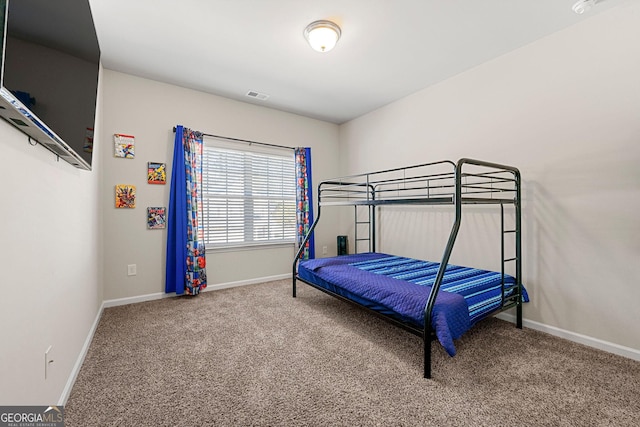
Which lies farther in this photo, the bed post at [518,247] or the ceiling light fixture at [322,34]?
the bed post at [518,247]

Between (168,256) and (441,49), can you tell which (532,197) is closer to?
(441,49)

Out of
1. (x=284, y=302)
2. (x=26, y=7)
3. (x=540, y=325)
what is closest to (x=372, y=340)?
(x=284, y=302)

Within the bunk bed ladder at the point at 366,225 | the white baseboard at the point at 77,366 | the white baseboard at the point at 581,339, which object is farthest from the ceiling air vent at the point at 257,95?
the white baseboard at the point at 581,339

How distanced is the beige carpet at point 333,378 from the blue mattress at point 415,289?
0.27 m

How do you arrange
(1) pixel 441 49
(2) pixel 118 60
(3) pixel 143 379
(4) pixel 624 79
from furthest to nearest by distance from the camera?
(2) pixel 118 60 < (1) pixel 441 49 < (4) pixel 624 79 < (3) pixel 143 379

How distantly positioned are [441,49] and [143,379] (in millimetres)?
3418

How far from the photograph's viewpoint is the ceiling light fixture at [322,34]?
211 centimetres

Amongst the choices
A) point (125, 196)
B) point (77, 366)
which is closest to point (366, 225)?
point (125, 196)

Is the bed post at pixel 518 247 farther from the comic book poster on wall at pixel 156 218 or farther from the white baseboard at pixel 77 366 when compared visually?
the comic book poster on wall at pixel 156 218

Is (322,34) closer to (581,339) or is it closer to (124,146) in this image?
(124,146)

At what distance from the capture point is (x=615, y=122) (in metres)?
1.95

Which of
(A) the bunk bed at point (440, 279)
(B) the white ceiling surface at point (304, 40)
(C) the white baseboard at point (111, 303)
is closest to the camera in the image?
(C) the white baseboard at point (111, 303)

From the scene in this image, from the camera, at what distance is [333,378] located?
165cm
